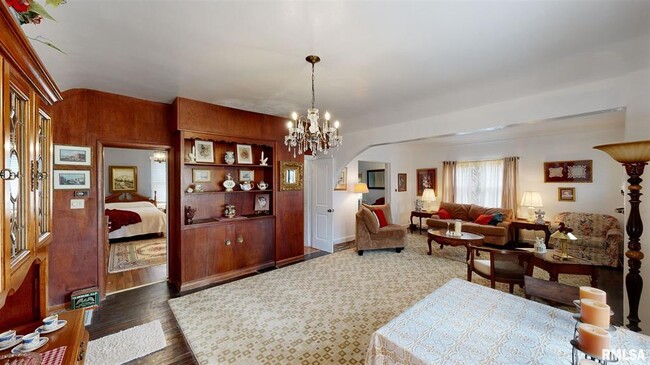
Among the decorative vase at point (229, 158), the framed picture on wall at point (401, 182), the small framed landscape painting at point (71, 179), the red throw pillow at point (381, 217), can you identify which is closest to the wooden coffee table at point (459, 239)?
the red throw pillow at point (381, 217)

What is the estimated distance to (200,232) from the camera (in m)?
3.62

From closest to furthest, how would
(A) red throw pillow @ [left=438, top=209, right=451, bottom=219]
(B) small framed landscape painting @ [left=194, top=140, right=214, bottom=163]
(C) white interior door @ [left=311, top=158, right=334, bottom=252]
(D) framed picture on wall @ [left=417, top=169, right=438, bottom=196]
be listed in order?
(B) small framed landscape painting @ [left=194, top=140, right=214, bottom=163], (C) white interior door @ [left=311, top=158, right=334, bottom=252], (A) red throw pillow @ [left=438, top=209, right=451, bottom=219], (D) framed picture on wall @ [left=417, top=169, right=438, bottom=196]

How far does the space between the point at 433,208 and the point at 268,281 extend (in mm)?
5625

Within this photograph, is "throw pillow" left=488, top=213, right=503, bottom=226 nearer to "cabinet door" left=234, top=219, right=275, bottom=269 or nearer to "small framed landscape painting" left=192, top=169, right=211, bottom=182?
"cabinet door" left=234, top=219, right=275, bottom=269

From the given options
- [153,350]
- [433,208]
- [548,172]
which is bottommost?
[153,350]

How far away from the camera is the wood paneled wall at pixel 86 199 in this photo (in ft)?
9.48

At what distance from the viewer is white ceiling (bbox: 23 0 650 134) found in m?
1.61

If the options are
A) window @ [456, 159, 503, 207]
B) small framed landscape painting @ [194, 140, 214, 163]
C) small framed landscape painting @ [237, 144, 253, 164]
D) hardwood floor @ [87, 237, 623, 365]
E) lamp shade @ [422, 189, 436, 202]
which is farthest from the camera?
lamp shade @ [422, 189, 436, 202]

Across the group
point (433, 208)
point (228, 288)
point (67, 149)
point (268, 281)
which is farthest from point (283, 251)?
point (433, 208)

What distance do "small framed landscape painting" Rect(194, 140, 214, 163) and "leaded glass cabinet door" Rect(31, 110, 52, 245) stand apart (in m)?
2.24

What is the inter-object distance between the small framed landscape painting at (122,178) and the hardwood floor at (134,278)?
14.3ft

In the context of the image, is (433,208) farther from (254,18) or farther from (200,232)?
(254,18)

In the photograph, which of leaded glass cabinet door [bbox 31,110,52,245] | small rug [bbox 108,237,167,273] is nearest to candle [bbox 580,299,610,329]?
leaded glass cabinet door [bbox 31,110,52,245]

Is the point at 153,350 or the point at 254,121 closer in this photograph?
the point at 153,350
